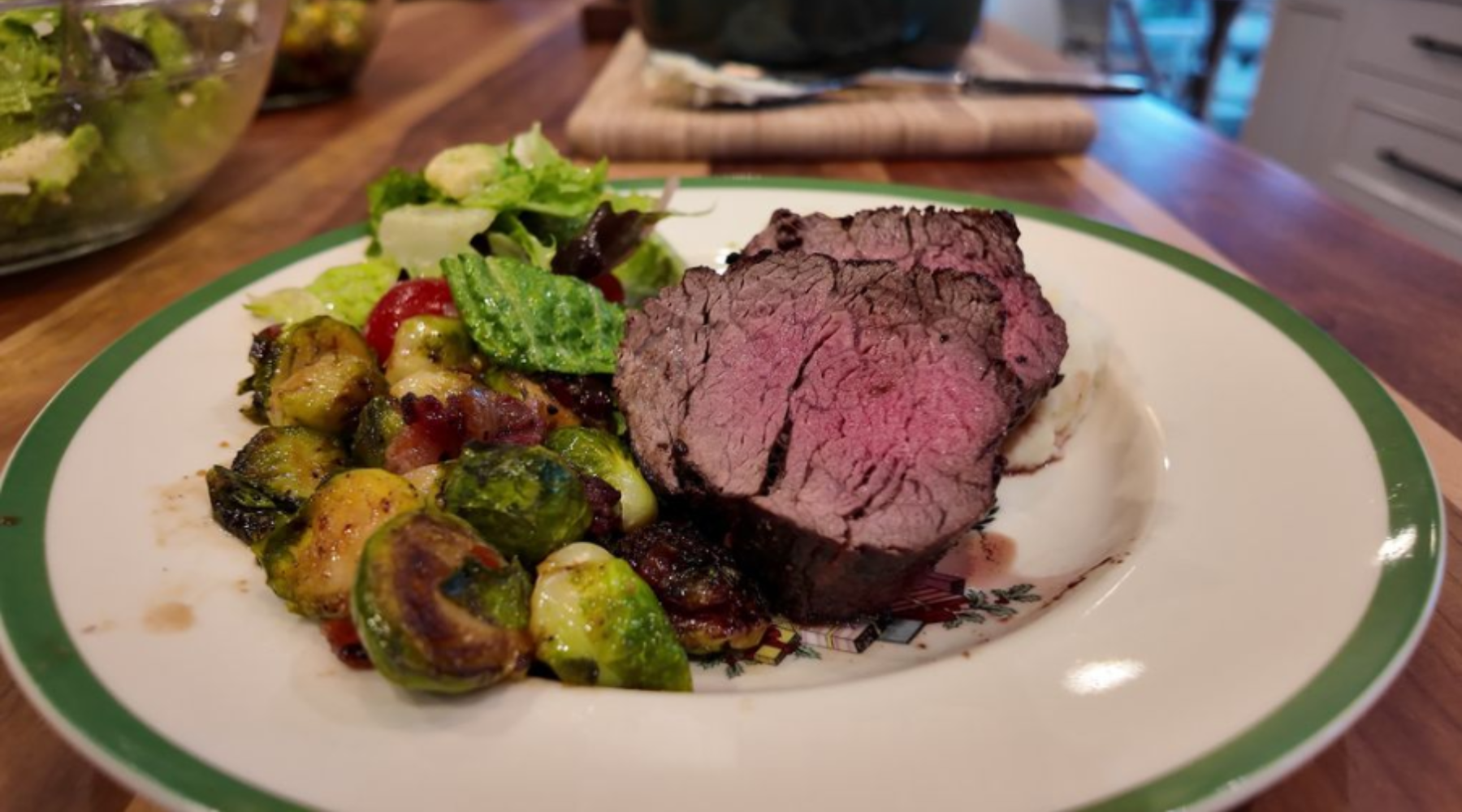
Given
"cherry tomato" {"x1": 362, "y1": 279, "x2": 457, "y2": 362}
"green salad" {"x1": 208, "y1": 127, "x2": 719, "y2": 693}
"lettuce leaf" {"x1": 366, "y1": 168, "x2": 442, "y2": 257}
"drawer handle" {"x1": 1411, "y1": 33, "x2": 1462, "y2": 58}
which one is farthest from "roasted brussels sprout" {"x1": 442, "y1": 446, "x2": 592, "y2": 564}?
"drawer handle" {"x1": 1411, "y1": 33, "x2": 1462, "y2": 58}

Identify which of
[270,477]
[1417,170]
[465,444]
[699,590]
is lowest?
[1417,170]

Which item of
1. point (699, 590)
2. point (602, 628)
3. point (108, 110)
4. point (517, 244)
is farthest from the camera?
point (108, 110)

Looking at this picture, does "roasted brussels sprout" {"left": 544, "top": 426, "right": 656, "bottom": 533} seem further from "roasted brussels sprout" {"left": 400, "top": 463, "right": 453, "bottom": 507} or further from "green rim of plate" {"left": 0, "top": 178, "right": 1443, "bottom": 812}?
"green rim of plate" {"left": 0, "top": 178, "right": 1443, "bottom": 812}

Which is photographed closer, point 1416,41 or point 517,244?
point 517,244

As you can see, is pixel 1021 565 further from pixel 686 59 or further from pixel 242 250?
pixel 686 59

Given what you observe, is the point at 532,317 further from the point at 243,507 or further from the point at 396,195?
the point at 396,195

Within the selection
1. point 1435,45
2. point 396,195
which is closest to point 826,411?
point 396,195
